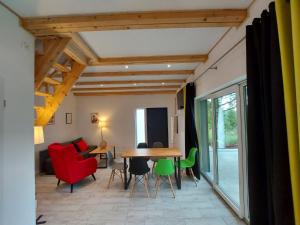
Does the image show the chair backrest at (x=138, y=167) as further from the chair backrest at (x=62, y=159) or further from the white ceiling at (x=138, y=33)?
the white ceiling at (x=138, y=33)

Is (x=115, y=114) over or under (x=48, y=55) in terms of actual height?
under

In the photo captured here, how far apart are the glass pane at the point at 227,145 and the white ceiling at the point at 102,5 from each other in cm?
163

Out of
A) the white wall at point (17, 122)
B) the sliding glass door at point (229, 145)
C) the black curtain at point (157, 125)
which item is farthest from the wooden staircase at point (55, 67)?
the black curtain at point (157, 125)

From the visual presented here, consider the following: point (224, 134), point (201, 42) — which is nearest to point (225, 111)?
point (224, 134)

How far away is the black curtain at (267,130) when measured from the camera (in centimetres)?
148

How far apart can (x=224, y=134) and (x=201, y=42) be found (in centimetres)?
180

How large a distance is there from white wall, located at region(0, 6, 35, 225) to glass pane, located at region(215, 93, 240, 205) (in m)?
2.95

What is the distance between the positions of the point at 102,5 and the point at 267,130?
6.34 feet

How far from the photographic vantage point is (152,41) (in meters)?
3.30

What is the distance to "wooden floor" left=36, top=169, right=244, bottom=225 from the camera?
3.23 m

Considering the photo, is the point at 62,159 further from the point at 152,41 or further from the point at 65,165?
the point at 152,41

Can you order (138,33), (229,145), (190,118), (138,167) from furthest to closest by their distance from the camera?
(190,118)
(138,167)
(229,145)
(138,33)

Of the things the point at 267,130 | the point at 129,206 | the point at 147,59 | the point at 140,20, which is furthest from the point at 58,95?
the point at 267,130

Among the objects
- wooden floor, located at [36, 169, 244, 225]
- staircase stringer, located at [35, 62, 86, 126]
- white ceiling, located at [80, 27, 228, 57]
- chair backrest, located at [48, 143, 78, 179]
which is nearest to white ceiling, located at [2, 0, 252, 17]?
white ceiling, located at [80, 27, 228, 57]
